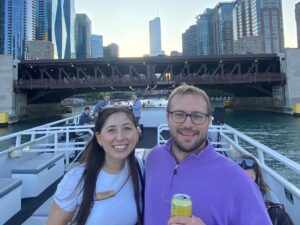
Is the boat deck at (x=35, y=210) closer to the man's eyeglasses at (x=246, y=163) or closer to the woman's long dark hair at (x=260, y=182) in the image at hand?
the man's eyeglasses at (x=246, y=163)

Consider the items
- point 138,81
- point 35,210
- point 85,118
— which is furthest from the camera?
point 138,81

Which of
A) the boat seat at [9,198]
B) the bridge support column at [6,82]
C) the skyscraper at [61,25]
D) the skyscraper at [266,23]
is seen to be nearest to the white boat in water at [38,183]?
the boat seat at [9,198]

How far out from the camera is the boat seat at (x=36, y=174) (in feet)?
15.7

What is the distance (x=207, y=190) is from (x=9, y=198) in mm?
3276

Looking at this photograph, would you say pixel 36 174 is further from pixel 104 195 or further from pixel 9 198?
pixel 104 195

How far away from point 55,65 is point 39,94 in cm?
552

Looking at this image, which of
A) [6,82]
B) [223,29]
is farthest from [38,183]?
[223,29]

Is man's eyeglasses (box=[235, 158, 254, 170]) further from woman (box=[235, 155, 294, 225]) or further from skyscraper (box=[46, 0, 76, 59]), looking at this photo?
skyscraper (box=[46, 0, 76, 59])

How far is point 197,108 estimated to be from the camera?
1861mm

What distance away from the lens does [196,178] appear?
1653mm

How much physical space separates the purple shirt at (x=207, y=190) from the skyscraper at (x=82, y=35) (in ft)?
624

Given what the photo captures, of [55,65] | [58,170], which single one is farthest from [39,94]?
[58,170]

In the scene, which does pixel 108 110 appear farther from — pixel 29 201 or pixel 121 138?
pixel 29 201

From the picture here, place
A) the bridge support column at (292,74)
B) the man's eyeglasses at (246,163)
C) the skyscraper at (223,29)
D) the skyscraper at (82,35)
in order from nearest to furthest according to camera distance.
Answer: the man's eyeglasses at (246,163), the bridge support column at (292,74), the skyscraper at (223,29), the skyscraper at (82,35)
